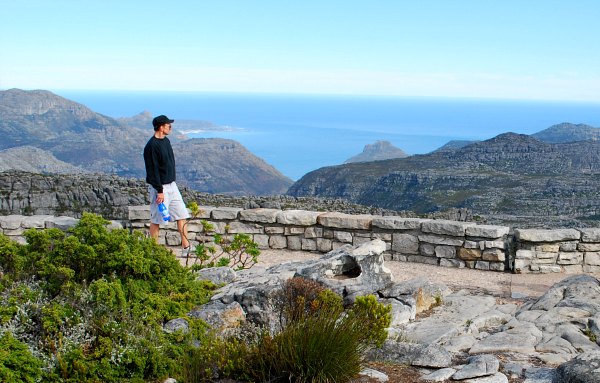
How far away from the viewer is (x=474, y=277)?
30.0 ft

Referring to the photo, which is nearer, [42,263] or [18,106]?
[42,263]

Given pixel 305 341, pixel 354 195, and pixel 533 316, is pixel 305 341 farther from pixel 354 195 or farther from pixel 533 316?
pixel 354 195

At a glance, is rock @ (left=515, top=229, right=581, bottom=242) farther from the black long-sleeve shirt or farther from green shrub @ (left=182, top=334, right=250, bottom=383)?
green shrub @ (left=182, top=334, right=250, bottom=383)

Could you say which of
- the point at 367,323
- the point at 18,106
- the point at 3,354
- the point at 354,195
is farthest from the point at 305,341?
the point at 18,106

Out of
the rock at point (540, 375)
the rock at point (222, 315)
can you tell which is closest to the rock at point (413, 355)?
the rock at point (540, 375)

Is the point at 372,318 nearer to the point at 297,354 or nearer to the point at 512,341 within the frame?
the point at 297,354

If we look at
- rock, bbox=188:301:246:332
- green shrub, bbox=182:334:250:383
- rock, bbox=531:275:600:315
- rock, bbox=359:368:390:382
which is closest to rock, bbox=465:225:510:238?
rock, bbox=531:275:600:315

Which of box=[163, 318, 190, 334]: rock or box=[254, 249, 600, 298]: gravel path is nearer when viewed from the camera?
box=[163, 318, 190, 334]: rock

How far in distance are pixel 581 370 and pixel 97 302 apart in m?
3.36

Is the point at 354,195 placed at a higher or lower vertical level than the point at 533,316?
lower

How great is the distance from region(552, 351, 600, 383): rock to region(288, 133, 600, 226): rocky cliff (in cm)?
3469

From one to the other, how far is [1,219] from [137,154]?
12589 centimetres

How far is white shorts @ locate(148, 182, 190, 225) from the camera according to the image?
8797mm

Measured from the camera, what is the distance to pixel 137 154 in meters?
133
